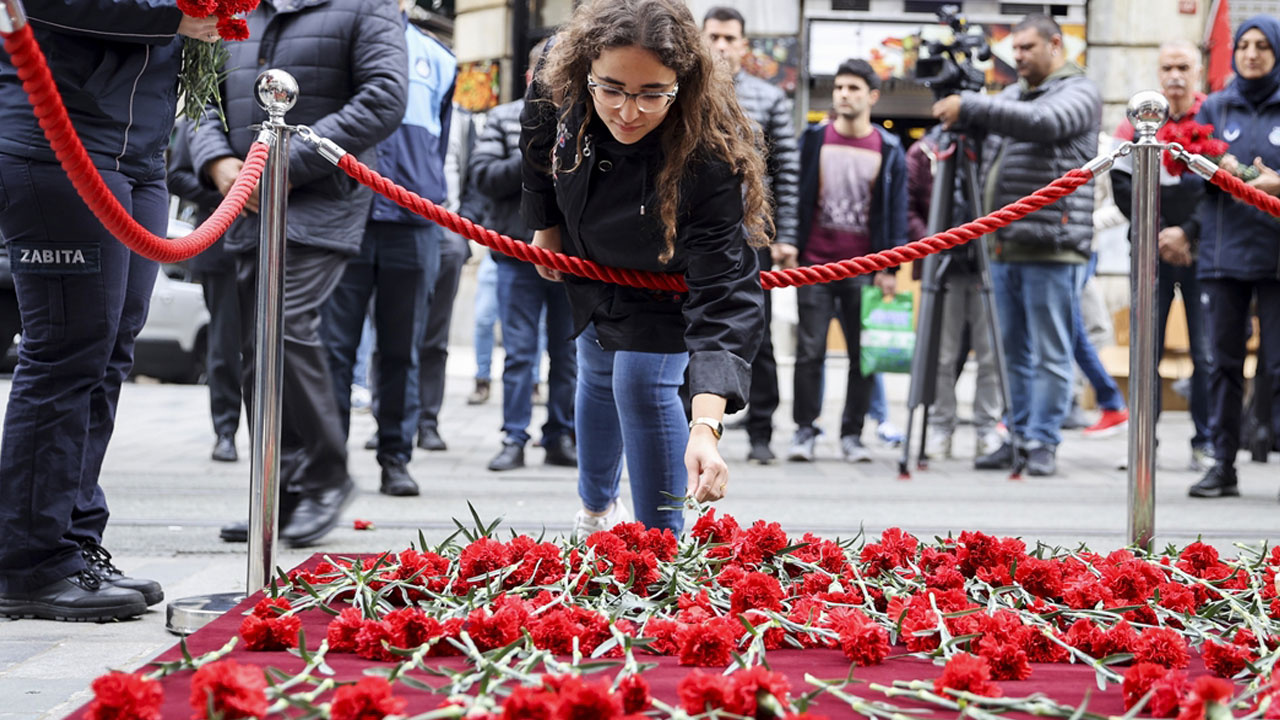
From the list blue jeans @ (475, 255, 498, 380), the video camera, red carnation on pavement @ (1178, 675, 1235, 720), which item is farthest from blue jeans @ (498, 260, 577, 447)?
red carnation on pavement @ (1178, 675, 1235, 720)

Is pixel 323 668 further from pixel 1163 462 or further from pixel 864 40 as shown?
pixel 864 40

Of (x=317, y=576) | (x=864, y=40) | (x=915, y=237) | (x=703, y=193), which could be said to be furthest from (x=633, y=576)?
(x=864, y=40)

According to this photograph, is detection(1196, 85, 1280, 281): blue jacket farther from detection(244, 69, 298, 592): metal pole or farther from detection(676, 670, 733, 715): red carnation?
detection(676, 670, 733, 715): red carnation

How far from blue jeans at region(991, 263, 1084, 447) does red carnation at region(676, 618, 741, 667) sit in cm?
518

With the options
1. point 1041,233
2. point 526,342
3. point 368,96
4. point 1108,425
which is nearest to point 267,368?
point 368,96

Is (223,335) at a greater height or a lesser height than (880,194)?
lesser

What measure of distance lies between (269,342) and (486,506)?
2.45 metres

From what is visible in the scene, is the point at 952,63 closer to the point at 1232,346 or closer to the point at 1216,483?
the point at 1232,346

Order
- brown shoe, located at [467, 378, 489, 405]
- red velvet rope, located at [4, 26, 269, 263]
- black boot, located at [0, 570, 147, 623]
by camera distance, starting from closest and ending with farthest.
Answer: red velvet rope, located at [4, 26, 269, 263], black boot, located at [0, 570, 147, 623], brown shoe, located at [467, 378, 489, 405]

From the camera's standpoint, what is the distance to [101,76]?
11.6ft

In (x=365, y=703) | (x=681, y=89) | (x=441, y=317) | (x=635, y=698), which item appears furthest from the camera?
(x=441, y=317)

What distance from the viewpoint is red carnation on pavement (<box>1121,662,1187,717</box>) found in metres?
2.14

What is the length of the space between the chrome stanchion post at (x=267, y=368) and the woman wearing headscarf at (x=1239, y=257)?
469cm

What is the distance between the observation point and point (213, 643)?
2.67 meters
